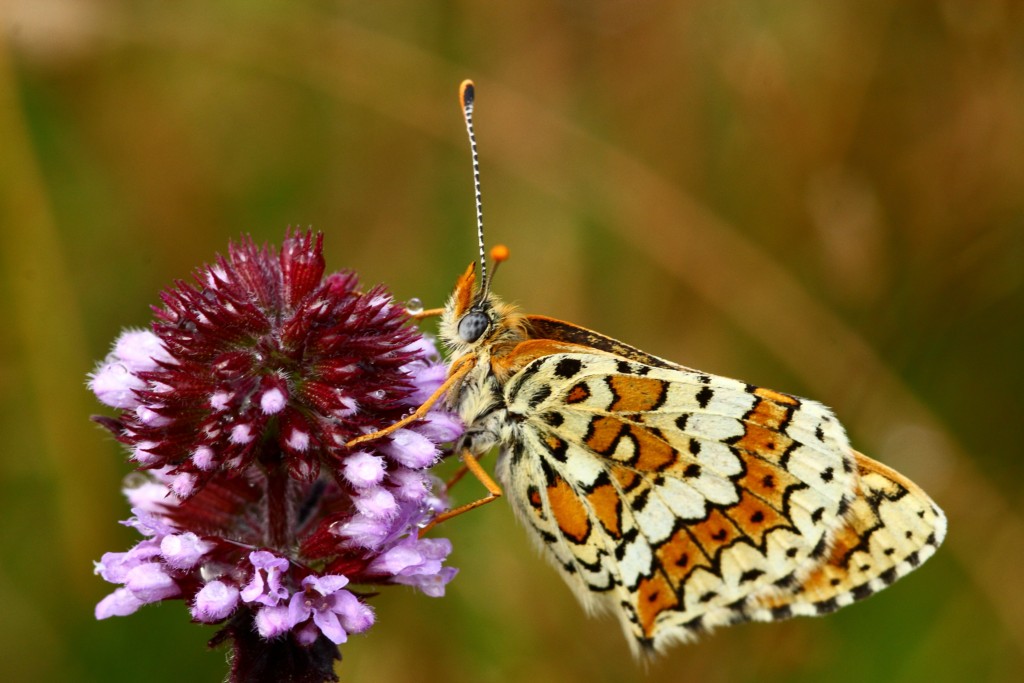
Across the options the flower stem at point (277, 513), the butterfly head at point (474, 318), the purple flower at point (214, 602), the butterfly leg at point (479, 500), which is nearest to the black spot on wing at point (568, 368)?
the butterfly head at point (474, 318)

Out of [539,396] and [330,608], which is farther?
[539,396]

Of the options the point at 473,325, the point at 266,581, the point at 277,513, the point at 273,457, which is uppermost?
the point at 473,325

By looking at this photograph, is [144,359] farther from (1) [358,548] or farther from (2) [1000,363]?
(2) [1000,363]

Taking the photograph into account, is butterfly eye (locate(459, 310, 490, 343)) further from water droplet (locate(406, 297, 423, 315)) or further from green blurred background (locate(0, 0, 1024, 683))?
green blurred background (locate(0, 0, 1024, 683))

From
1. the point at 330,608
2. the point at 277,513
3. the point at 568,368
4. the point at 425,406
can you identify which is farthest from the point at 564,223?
the point at 330,608

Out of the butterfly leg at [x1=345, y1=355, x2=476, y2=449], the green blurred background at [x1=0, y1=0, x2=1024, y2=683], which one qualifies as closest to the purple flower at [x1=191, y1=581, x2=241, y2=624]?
the butterfly leg at [x1=345, y1=355, x2=476, y2=449]

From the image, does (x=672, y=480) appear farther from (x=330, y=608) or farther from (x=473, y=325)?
(x=330, y=608)

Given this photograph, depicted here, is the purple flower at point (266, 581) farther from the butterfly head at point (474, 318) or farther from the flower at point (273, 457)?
the butterfly head at point (474, 318)
